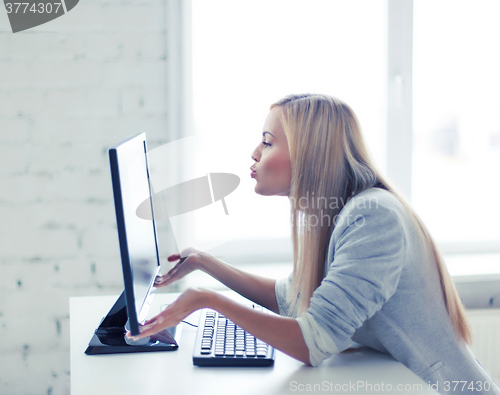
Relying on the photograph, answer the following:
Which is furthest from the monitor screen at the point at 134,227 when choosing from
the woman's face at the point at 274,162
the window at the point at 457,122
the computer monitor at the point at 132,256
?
the window at the point at 457,122

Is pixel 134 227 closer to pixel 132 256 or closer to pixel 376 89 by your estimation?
pixel 132 256

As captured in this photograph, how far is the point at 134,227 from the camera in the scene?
84cm

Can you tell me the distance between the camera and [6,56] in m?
1.52

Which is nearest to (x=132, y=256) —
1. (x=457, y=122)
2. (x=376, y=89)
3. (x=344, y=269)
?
(x=344, y=269)

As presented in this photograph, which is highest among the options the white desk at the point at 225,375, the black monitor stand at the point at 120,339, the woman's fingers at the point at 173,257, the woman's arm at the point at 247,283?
the woman's fingers at the point at 173,257

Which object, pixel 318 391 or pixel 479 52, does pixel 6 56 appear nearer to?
pixel 318 391

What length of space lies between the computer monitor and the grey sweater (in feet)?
0.98

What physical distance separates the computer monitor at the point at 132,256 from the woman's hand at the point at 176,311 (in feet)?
0.09

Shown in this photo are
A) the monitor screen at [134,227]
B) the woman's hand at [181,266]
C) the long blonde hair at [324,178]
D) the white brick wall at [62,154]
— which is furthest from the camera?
the white brick wall at [62,154]

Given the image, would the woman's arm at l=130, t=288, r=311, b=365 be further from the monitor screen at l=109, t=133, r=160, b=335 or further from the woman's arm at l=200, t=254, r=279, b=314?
the woman's arm at l=200, t=254, r=279, b=314

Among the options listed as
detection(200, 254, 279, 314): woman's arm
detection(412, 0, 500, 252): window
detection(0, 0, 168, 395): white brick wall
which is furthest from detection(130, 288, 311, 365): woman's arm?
detection(412, 0, 500, 252): window

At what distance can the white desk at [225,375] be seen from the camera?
0.78 metres

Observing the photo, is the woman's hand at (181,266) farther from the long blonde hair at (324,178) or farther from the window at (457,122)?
the window at (457,122)

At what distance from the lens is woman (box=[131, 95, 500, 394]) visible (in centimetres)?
82
